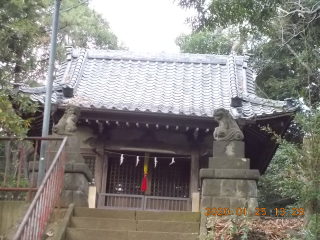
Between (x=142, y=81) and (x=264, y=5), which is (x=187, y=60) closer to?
(x=142, y=81)

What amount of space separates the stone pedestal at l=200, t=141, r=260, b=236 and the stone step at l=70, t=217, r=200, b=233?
1.38ft

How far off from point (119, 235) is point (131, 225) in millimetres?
399

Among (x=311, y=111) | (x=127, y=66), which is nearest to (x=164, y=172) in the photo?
(x=127, y=66)

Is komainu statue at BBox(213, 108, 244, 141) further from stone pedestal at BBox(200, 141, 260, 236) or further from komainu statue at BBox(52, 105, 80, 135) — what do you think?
komainu statue at BBox(52, 105, 80, 135)

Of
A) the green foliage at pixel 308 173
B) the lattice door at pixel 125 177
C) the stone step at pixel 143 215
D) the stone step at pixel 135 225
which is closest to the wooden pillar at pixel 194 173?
the lattice door at pixel 125 177

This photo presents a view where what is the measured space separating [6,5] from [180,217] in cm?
932

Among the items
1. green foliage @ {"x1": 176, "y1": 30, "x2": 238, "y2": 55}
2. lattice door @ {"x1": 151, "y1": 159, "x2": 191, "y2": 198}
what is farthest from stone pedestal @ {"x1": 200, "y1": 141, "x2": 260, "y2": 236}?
green foliage @ {"x1": 176, "y1": 30, "x2": 238, "y2": 55}

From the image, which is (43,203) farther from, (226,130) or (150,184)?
(150,184)

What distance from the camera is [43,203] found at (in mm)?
5801

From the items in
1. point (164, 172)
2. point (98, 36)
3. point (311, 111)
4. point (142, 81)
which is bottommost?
point (164, 172)

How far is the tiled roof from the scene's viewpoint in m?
10.8

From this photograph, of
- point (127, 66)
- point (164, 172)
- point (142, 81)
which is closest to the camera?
point (164, 172)

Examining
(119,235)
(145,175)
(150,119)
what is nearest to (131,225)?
(119,235)

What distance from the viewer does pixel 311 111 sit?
718 centimetres
